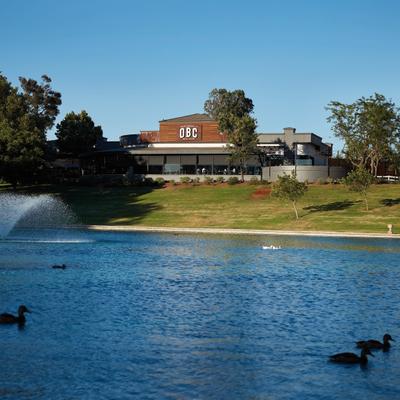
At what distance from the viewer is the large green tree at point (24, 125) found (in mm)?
107750

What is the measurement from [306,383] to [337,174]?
A: 93.4 m

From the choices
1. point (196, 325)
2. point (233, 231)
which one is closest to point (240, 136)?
point (233, 231)

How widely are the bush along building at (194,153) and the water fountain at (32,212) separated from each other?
2243 cm

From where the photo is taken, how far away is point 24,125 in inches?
4636

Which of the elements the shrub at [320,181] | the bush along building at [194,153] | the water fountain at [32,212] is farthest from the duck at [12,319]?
the bush along building at [194,153]

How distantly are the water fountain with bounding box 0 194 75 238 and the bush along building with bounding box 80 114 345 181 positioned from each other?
73.6 feet

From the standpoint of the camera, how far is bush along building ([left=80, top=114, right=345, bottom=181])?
119062 mm

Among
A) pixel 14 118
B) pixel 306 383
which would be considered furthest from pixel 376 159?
pixel 306 383

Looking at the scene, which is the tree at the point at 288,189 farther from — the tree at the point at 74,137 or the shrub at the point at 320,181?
the tree at the point at 74,137

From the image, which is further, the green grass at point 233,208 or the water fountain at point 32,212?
the water fountain at point 32,212

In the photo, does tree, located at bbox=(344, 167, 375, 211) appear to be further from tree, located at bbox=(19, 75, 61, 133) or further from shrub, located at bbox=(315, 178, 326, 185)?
tree, located at bbox=(19, 75, 61, 133)

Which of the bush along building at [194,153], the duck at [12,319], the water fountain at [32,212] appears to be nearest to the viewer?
the duck at [12,319]

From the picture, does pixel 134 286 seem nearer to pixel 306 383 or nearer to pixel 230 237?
pixel 306 383

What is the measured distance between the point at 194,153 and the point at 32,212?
3764cm
